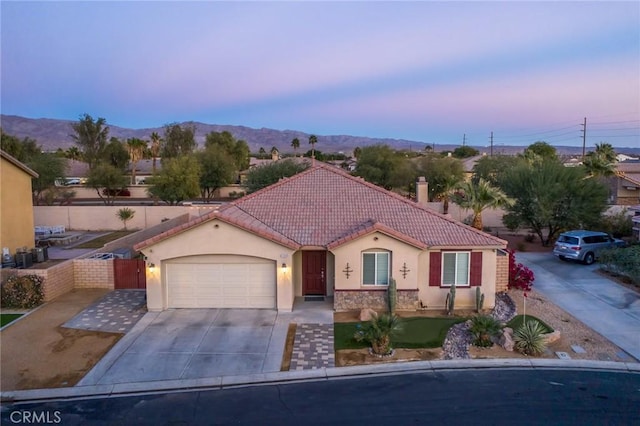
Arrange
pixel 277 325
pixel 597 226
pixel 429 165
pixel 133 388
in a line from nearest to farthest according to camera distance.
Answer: pixel 133 388 → pixel 277 325 → pixel 597 226 → pixel 429 165

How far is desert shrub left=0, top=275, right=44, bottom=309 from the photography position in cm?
1917

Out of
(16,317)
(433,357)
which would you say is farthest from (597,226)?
(16,317)

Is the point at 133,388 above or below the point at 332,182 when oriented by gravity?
below

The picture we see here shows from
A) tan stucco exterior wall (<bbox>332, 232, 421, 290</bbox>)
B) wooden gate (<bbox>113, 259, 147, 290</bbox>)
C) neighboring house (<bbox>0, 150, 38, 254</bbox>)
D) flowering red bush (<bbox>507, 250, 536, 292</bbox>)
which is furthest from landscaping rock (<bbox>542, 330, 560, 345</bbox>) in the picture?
neighboring house (<bbox>0, 150, 38, 254</bbox>)

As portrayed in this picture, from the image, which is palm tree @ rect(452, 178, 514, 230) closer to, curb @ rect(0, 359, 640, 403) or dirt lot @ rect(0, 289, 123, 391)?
curb @ rect(0, 359, 640, 403)

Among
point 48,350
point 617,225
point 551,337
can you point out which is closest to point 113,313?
point 48,350

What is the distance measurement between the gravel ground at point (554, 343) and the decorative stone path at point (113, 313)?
426 inches

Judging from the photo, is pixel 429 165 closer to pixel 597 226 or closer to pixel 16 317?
pixel 597 226

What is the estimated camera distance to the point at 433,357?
1450cm

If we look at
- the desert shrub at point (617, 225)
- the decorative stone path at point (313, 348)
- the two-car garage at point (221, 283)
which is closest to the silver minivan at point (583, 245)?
the desert shrub at point (617, 225)

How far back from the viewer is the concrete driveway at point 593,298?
645 inches

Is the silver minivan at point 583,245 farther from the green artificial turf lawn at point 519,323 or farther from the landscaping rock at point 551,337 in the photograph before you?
the landscaping rock at point 551,337

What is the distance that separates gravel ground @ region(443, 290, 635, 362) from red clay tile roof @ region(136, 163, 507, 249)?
8.86 ft

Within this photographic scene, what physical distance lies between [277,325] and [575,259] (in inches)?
679
